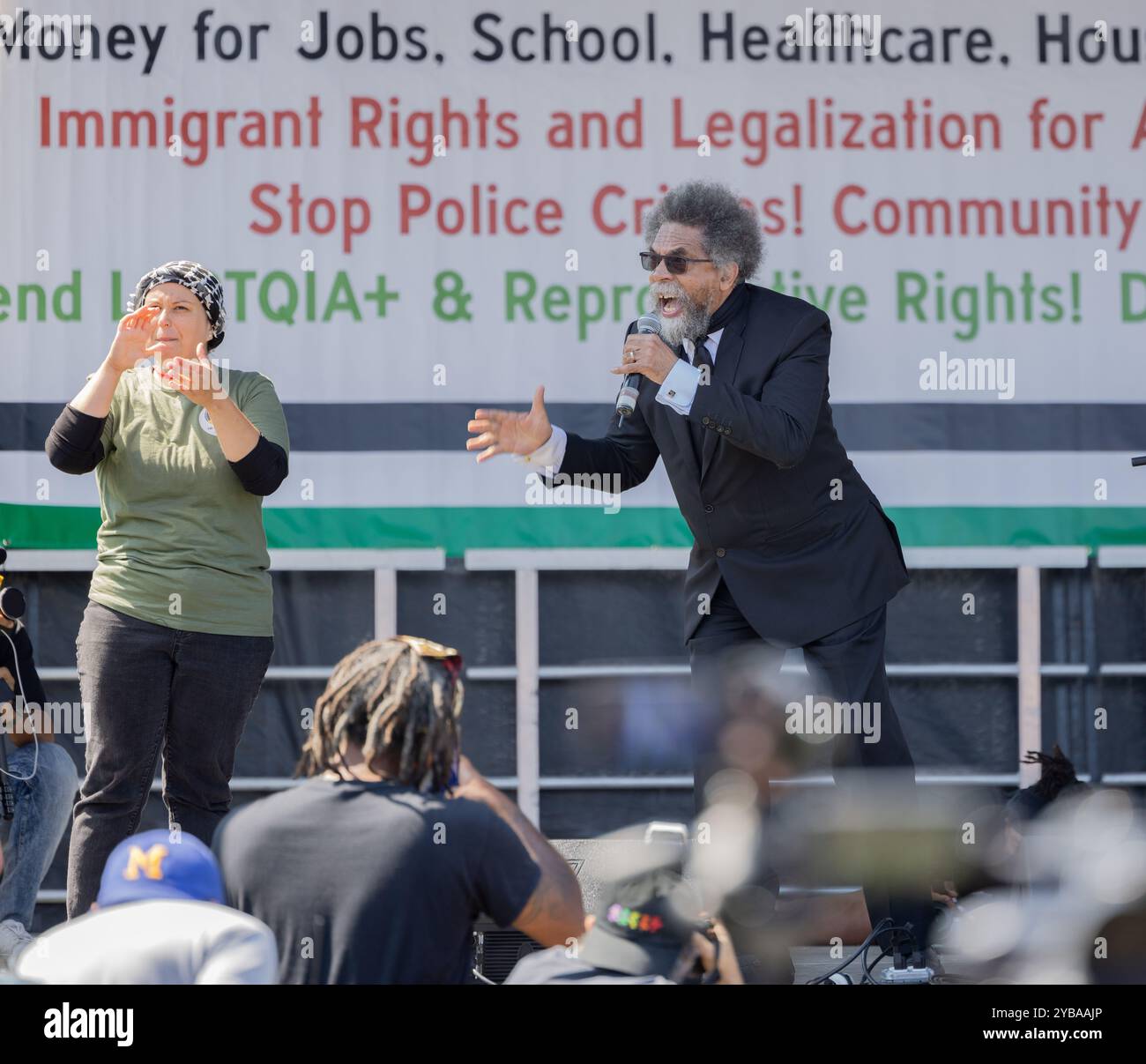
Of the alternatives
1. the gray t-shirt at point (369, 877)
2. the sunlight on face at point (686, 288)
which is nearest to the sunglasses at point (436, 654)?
the gray t-shirt at point (369, 877)

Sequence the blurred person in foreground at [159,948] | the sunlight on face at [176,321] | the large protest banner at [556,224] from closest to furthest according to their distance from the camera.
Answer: the blurred person in foreground at [159,948], the sunlight on face at [176,321], the large protest banner at [556,224]

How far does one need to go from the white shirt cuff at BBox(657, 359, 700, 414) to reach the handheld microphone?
0.67 ft

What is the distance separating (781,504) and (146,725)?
156 centimetres

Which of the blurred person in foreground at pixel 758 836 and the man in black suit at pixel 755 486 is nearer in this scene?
the blurred person in foreground at pixel 758 836

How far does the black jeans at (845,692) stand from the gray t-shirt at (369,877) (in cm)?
123

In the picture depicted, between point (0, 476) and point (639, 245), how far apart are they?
218cm

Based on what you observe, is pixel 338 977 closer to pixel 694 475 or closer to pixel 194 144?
pixel 694 475

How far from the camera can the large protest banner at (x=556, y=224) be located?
505 centimetres

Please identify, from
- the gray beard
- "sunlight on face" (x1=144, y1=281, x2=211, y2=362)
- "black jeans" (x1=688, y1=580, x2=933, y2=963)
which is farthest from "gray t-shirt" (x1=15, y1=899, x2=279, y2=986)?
the gray beard

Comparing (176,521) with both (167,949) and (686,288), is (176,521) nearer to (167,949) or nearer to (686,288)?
(686,288)

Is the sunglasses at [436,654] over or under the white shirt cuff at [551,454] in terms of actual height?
under

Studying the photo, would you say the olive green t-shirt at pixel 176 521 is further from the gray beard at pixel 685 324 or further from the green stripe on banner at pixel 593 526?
the green stripe on banner at pixel 593 526
